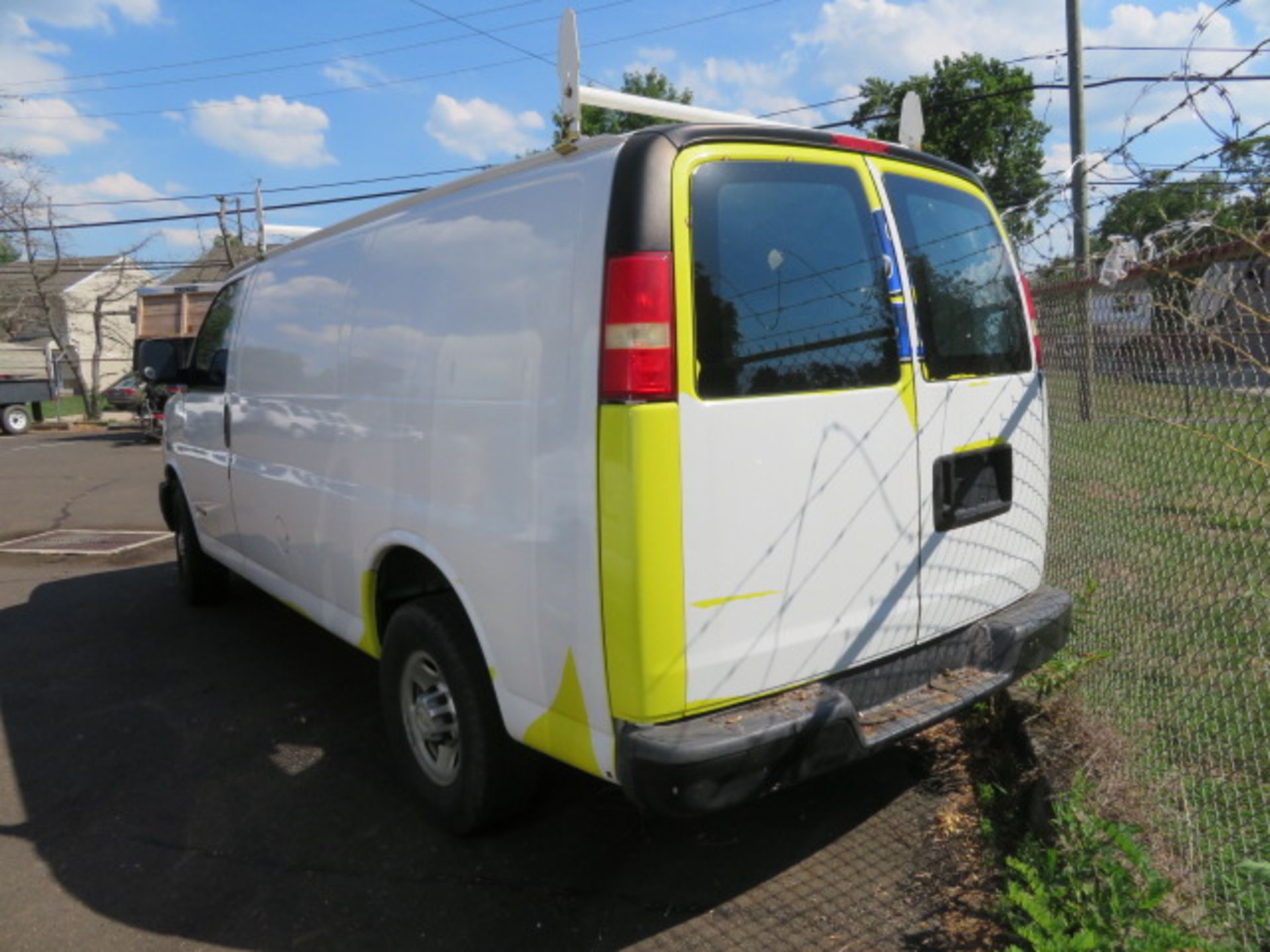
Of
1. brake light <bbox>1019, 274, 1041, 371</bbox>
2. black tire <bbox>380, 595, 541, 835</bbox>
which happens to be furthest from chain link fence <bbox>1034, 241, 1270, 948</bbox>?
black tire <bbox>380, 595, 541, 835</bbox>

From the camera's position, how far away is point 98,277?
50.1m

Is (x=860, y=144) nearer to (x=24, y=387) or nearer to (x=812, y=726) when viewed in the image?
(x=812, y=726)

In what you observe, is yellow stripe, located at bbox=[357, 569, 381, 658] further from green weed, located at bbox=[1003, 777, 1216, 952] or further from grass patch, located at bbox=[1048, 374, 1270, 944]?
grass patch, located at bbox=[1048, 374, 1270, 944]

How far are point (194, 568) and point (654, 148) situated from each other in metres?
5.12

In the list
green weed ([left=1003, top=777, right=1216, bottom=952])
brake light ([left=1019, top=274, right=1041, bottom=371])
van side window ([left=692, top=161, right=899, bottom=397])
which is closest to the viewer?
Result: green weed ([left=1003, top=777, right=1216, bottom=952])

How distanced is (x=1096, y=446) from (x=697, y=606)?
3.45 meters

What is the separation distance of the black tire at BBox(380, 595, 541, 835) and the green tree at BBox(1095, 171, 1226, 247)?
2.53m

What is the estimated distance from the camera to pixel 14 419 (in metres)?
23.6

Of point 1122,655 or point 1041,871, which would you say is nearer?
point 1041,871

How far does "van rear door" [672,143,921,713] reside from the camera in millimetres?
2393

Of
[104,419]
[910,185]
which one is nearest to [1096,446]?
A: [910,185]

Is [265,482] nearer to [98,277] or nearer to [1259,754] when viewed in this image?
[1259,754]

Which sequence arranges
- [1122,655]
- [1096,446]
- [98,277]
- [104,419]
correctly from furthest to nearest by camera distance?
[98,277]
[104,419]
[1096,446]
[1122,655]

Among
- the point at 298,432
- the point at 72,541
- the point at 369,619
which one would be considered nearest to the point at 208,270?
the point at 72,541
